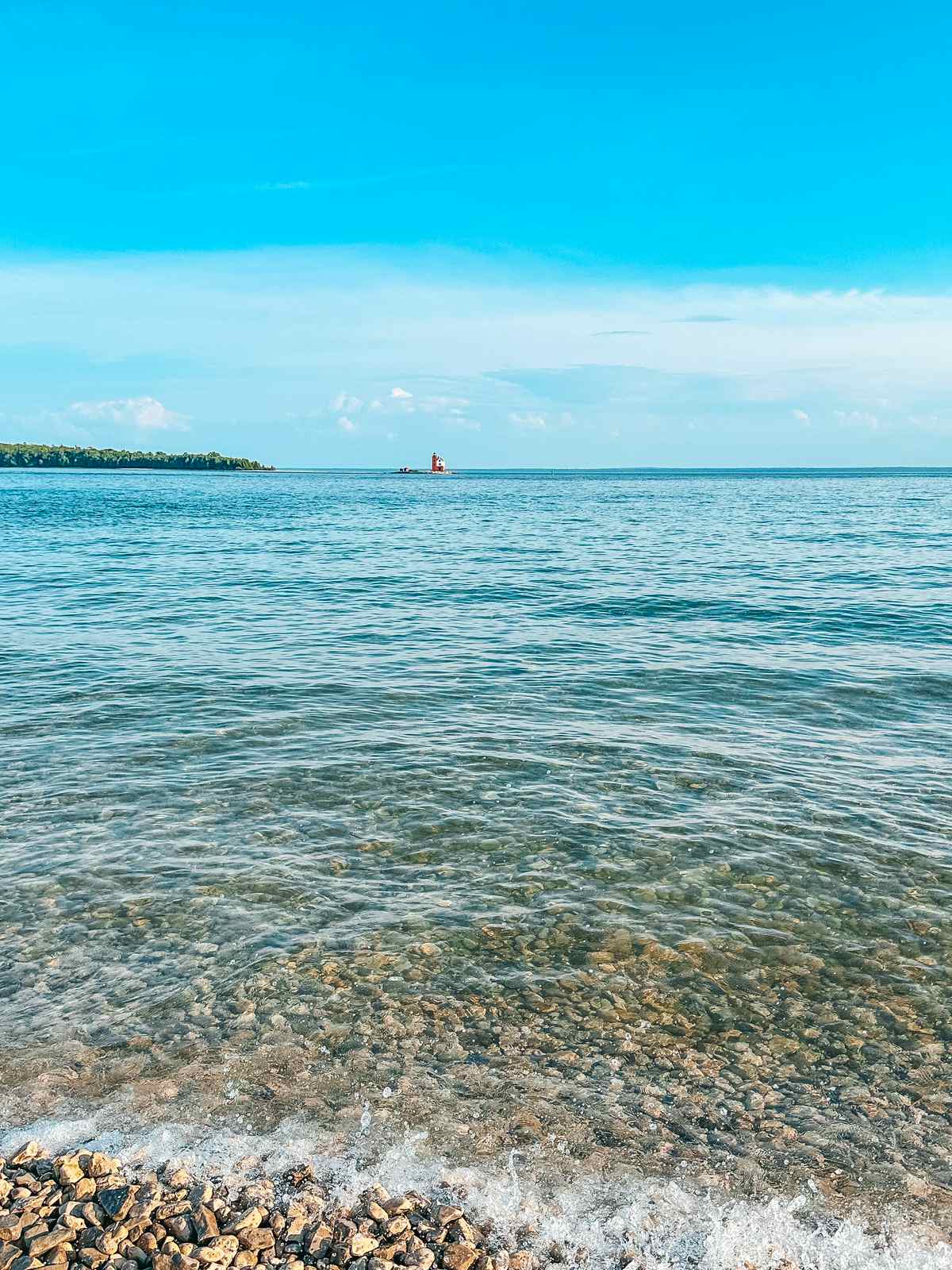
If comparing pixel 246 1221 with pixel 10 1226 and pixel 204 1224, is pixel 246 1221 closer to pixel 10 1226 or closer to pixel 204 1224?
pixel 204 1224

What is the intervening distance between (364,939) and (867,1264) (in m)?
5.54

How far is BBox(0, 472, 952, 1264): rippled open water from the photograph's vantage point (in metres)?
7.36

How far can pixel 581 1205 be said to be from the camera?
6320 mm

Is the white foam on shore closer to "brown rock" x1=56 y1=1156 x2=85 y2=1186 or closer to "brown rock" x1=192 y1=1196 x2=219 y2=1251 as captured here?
"brown rock" x1=56 y1=1156 x2=85 y2=1186

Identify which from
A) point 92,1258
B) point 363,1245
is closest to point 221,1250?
point 92,1258

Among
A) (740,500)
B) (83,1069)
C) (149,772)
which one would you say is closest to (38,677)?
(149,772)

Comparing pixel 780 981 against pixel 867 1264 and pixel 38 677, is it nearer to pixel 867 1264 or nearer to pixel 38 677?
pixel 867 1264

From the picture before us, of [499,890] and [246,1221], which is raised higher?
[246,1221]

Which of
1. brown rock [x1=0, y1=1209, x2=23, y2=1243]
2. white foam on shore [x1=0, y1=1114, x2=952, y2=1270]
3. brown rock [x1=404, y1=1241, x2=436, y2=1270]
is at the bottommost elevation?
white foam on shore [x1=0, y1=1114, x2=952, y2=1270]

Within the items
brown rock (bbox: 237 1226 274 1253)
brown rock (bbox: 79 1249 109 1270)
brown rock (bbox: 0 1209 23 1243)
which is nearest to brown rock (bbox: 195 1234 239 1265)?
brown rock (bbox: 237 1226 274 1253)

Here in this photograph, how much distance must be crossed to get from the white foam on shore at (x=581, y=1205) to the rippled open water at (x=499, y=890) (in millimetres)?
241

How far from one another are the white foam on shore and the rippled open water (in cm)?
24

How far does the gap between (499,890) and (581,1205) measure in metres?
4.74

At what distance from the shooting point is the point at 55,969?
30.1ft
